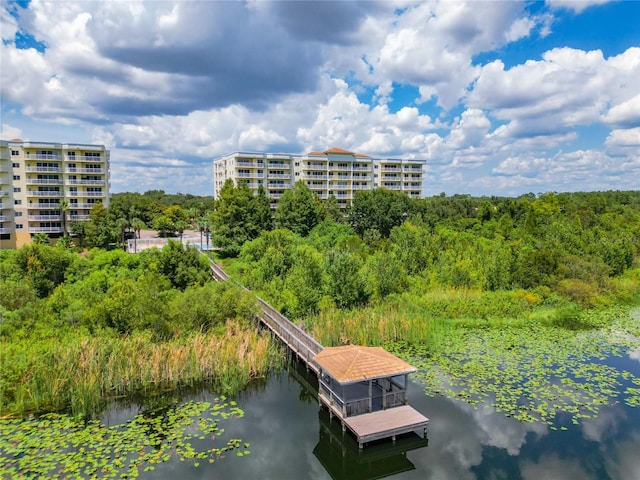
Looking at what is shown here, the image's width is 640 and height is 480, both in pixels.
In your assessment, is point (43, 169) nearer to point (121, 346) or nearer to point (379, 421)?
point (121, 346)

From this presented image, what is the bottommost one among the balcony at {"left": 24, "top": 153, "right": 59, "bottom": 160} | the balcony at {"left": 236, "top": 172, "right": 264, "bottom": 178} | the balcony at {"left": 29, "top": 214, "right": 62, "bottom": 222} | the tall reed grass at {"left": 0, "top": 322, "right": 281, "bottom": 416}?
the tall reed grass at {"left": 0, "top": 322, "right": 281, "bottom": 416}

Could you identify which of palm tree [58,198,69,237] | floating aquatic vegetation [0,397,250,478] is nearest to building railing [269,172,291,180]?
palm tree [58,198,69,237]

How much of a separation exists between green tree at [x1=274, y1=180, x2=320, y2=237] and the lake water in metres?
30.8

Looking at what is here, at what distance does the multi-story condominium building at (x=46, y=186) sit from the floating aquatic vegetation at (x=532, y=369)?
43380 mm

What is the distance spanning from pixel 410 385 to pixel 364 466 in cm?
451

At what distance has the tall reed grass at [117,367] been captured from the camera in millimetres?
12984

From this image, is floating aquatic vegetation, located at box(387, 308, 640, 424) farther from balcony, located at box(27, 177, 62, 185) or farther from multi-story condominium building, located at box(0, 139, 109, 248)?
balcony, located at box(27, 177, 62, 185)

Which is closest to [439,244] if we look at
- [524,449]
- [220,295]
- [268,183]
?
[220,295]

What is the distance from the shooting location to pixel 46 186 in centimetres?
4694

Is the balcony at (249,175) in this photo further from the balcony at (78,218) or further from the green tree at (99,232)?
the green tree at (99,232)

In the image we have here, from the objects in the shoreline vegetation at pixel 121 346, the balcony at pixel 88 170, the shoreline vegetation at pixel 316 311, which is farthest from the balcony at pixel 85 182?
the shoreline vegetation at pixel 121 346

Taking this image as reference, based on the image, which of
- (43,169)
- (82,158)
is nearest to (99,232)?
(43,169)

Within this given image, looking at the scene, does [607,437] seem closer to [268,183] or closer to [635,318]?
[635,318]

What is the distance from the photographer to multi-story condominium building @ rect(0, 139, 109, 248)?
4453cm
